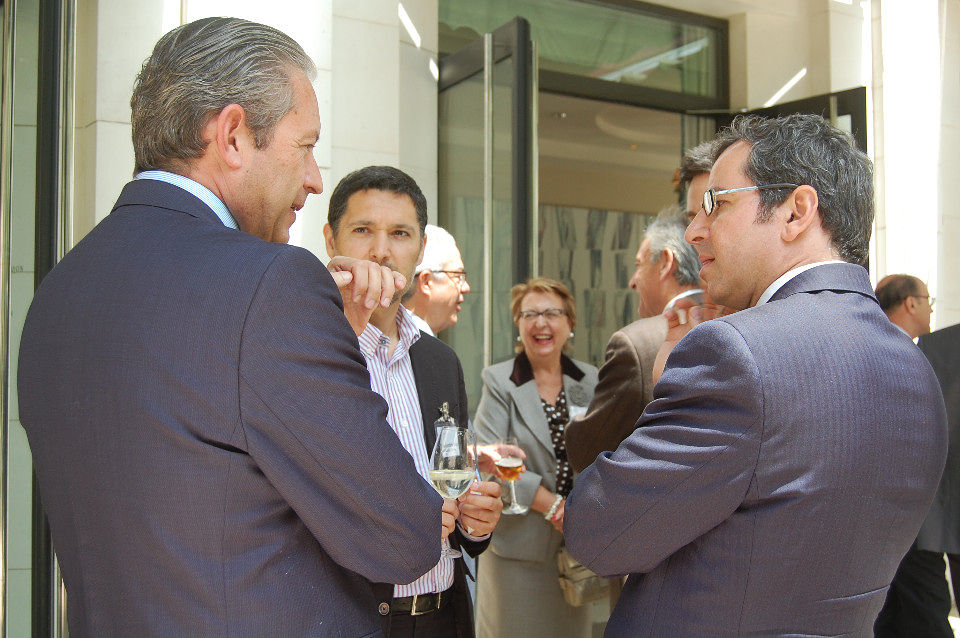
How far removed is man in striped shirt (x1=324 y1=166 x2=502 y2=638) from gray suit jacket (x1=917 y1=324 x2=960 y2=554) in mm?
2848

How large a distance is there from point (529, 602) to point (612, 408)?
1375 millimetres

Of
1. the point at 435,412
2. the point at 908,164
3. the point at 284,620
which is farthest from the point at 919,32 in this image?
the point at 284,620

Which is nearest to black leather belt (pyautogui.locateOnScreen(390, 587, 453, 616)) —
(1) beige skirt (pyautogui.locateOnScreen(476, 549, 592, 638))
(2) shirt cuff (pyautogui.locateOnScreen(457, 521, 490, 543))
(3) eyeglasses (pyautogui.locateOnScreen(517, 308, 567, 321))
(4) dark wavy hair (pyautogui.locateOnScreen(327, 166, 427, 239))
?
(2) shirt cuff (pyautogui.locateOnScreen(457, 521, 490, 543))

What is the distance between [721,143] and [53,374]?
154 cm

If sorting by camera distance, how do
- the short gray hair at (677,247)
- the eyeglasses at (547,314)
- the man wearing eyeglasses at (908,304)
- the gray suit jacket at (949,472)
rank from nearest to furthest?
1. the short gray hair at (677,247)
2. the gray suit jacket at (949,472)
3. the eyeglasses at (547,314)
4. the man wearing eyeglasses at (908,304)

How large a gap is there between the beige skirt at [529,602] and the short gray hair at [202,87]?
2.98 meters

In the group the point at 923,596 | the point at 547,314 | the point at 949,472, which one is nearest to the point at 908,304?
the point at 949,472

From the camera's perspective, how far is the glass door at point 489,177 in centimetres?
572

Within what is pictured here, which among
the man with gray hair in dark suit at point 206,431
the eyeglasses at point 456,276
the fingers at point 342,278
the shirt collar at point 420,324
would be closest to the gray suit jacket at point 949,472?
the eyeglasses at point 456,276

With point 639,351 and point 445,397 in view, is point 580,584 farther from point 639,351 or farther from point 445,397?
point 445,397

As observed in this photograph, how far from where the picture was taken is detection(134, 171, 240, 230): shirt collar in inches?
61.9

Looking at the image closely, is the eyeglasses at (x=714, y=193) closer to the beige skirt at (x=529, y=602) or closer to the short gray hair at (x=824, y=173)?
the short gray hair at (x=824, y=173)

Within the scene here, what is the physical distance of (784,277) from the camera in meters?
1.83

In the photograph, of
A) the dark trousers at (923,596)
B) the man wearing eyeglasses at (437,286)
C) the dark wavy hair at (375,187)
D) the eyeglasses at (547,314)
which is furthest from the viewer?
the dark trousers at (923,596)
